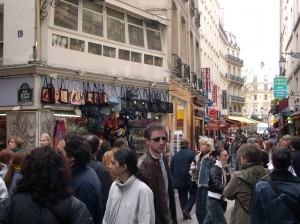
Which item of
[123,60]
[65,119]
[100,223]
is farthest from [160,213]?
[123,60]

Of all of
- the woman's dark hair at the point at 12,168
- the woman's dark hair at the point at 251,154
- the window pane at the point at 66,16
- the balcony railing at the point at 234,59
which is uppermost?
the balcony railing at the point at 234,59

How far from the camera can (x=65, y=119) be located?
1462cm

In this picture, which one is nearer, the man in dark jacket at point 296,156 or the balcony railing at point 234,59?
the man in dark jacket at point 296,156

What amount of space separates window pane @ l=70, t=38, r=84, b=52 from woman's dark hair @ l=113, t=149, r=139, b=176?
37.7ft

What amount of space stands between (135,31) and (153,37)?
123 cm

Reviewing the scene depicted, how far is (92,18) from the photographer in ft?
55.1

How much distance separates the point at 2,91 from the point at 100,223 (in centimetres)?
1026

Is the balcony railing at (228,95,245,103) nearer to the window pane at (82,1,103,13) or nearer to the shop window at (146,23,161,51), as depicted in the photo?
the shop window at (146,23,161,51)

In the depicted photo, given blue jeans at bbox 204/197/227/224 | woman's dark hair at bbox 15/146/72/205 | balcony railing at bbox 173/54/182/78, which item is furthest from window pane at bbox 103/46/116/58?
woman's dark hair at bbox 15/146/72/205

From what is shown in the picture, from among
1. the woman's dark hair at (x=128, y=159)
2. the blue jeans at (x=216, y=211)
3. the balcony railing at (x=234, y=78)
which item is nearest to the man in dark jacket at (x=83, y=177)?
the woman's dark hair at (x=128, y=159)

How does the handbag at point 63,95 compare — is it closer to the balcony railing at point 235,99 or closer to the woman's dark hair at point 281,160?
the woman's dark hair at point 281,160

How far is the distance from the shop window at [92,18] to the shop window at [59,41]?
3.88 feet

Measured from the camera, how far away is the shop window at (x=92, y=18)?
645 inches

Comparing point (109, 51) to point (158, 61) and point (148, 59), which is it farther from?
point (158, 61)
